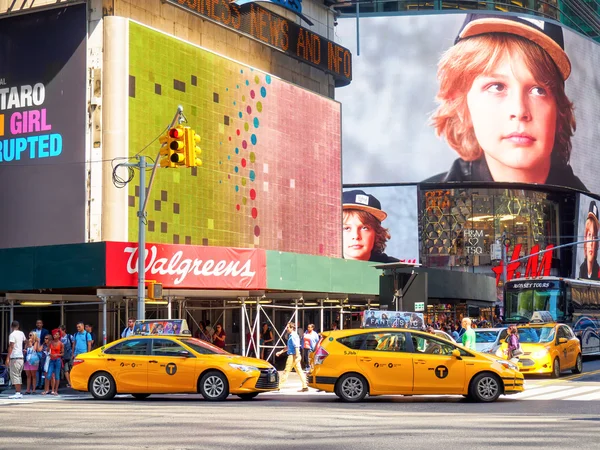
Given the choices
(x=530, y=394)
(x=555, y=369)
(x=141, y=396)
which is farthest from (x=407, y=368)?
(x=555, y=369)

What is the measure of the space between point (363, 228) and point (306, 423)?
66.5 m

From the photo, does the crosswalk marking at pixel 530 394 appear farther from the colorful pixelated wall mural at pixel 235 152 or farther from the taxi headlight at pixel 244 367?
the colorful pixelated wall mural at pixel 235 152

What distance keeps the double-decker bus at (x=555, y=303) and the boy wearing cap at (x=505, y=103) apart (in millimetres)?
38166

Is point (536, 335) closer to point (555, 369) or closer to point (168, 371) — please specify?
point (555, 369)

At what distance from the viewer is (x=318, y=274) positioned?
36906 millimetres

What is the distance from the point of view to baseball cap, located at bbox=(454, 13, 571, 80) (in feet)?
271

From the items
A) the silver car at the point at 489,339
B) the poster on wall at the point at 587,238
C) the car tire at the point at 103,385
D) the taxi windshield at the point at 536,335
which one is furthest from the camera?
the poster on wall at the point at 587,238

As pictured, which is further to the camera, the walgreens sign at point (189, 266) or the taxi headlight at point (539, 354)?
the taxi headlight at point (539, 354)

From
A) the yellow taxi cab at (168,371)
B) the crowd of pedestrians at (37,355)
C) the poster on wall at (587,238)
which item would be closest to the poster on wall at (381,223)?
the poster on wall at (587,238)

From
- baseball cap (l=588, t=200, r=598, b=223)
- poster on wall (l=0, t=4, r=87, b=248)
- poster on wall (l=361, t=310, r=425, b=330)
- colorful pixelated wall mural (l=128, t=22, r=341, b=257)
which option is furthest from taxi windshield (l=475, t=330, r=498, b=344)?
baseball cap (l=588, t=200, r=598, b=223)

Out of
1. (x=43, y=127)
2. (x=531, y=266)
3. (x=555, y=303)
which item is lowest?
(x=555, y=303)

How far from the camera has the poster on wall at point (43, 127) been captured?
3659cm

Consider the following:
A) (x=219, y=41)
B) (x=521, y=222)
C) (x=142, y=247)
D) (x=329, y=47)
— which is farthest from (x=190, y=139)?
(x=521, y=222)

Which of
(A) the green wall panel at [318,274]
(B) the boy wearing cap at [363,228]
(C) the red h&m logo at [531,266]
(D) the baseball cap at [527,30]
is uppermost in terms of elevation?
(D) the baseball cap at [527,30]
